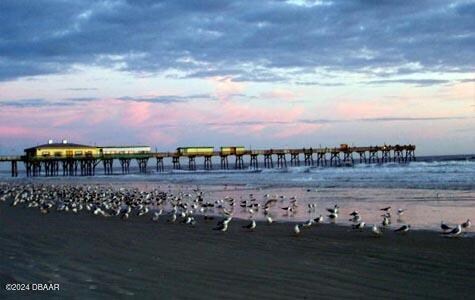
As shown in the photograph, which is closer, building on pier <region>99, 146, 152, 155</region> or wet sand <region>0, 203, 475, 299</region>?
wet sand <region>0, 203, 475, 299</region>

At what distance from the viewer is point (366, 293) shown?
660cm

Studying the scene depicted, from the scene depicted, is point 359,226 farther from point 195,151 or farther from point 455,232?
point 195,151

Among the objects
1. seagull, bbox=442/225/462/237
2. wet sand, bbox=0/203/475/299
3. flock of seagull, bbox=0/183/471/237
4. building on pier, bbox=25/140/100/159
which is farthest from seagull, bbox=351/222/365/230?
building on pier, bbox=25/140/100/159

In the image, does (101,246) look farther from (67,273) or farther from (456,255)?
(456,255)

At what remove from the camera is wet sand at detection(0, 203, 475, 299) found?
6660 millimetres

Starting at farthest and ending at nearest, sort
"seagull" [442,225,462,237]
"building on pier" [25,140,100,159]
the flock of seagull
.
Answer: "building on pier" [25,140,100,159] → the flock of seagull → "seagull" [442,225,462,237]

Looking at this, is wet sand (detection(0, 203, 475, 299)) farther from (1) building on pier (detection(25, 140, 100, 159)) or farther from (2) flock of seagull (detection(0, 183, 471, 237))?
(1) building on pier (detection(25, 140, 100, 159))

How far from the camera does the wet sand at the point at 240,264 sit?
666cm

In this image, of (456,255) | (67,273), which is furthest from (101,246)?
(456,255)

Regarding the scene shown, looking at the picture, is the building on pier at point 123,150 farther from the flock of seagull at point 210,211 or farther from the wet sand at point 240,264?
the wet sand at point 240,264

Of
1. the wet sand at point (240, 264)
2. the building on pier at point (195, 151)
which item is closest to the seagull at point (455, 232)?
the wet sand at point (240, 264)

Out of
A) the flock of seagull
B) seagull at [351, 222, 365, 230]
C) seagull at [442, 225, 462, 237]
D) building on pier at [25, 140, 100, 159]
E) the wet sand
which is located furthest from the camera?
building on pier at [25, 140, 100, 159]

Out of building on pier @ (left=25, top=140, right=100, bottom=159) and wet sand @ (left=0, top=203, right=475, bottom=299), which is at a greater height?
building on pier @ (left=25, top=140, right=100, bottom=159)

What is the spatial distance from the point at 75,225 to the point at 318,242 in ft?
22.2
